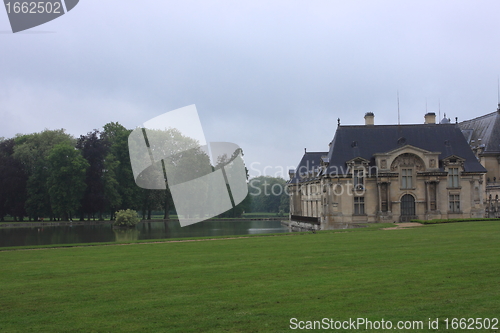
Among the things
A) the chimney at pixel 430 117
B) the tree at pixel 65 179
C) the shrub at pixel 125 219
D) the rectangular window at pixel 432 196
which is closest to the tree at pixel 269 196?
the tree at pixel 65 179

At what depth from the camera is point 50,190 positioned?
66.9 m

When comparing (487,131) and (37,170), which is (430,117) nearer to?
(487,131)

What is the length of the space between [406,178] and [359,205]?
5.45m

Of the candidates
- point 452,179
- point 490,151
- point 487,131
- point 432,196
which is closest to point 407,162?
point 432,196

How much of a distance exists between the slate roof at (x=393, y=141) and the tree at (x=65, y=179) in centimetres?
3937

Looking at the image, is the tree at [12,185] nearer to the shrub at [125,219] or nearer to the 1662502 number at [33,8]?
the shrub at [125,219]

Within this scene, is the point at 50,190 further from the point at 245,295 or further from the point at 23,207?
the point at 245,295

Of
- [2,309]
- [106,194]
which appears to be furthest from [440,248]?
[106,194]

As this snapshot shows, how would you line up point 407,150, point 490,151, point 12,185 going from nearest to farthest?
point 407,150 < point 490,151 < point 12,185

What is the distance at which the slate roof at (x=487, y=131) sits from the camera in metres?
53.2

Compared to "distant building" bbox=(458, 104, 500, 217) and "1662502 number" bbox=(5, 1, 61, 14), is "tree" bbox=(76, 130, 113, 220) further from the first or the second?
"1662502 number" bbox=(5, 1, 61, 14)

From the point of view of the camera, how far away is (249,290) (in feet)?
33.9

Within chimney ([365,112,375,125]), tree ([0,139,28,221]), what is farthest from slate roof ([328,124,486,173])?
tree ([0,139,28,221])

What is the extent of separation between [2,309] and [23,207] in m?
69.2
